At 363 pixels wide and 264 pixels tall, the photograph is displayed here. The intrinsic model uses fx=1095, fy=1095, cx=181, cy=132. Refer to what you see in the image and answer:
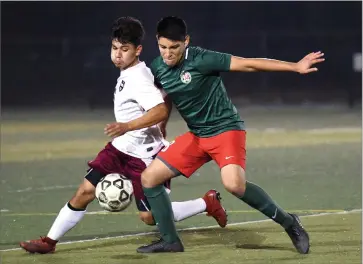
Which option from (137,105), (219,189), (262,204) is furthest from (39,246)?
(219,189)

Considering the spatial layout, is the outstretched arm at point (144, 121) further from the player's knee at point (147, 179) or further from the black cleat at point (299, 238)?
the black cleat at point (299, 238)

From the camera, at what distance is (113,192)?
8.47 metres

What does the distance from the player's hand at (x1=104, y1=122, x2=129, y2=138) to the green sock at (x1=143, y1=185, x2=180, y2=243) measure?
61cm

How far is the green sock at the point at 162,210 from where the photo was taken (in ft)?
27.4

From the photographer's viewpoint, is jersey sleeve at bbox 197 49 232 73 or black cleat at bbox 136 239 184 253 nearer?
jersey sleeve at bbox 197 49 232 73

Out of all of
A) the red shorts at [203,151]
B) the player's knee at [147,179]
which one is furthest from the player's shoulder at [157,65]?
the player's knee at [147,179]

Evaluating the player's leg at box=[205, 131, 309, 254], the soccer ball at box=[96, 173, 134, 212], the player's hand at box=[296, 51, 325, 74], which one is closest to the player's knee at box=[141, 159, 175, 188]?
the soccer ball at box=[96, 173, 134, 212]

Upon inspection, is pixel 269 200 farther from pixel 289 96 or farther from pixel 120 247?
pixel 289 96

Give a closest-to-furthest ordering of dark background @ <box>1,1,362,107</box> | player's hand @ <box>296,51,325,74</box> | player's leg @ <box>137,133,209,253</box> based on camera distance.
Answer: player's hand @ <box>296,51,325,74</box>
player's leg @ <box>137,133,209,253</box>
dark background @ <box>1,1,362,107</box>

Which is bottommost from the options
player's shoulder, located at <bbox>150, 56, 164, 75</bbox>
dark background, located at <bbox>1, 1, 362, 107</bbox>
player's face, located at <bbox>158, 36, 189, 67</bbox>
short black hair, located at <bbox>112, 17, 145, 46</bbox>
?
dark background, located at <bbox>1, 1, 362, 107</bbox>

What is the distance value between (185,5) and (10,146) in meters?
13.9

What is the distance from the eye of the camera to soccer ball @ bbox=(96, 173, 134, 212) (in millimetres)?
8461

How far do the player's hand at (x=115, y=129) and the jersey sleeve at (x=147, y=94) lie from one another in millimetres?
405

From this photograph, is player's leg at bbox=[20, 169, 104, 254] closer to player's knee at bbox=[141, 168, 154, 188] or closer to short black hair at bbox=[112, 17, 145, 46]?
player's knee at bbox=[141, 168, 154, 188]
